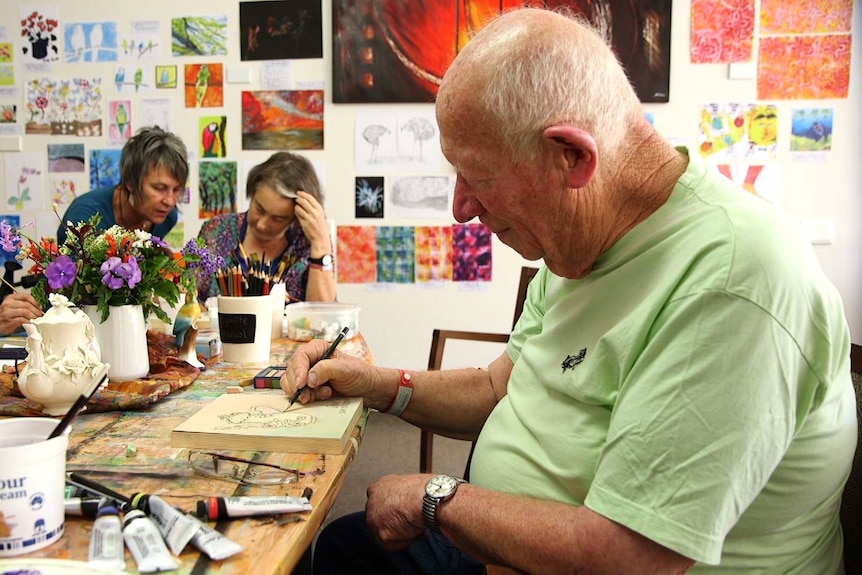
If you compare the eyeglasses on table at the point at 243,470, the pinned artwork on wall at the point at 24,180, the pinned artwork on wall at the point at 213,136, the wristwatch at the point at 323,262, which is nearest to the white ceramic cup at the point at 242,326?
the eyeglasses on table at the point at 243,470

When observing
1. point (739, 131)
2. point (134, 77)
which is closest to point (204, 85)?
point (134, 77)

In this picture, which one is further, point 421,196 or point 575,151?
point 421,196

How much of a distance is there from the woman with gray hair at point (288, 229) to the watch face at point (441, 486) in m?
1.50

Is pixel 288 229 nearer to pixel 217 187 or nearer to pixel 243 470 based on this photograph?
pixel 217 187

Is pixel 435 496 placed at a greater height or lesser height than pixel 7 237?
lesser

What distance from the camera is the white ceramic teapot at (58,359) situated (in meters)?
0.98

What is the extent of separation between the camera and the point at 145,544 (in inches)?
23.9

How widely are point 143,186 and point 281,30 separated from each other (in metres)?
1.17

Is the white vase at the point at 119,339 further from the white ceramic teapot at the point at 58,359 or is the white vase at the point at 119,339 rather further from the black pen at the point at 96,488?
the black pen at the point at 96,488

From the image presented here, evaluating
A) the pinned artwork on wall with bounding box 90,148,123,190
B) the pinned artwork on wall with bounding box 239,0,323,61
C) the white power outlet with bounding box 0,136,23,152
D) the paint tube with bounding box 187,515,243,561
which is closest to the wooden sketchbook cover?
the paint tube with bounding box 187,515,243,561

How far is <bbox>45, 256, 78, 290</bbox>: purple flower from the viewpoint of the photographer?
3.73 feet

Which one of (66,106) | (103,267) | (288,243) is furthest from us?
(66,106)

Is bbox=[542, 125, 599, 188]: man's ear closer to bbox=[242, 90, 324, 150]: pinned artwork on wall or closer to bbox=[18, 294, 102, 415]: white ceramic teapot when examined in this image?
bbox=[18, 294, 102, 415]: white ceramic teapot

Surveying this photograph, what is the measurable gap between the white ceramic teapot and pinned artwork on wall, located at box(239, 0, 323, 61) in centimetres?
260
